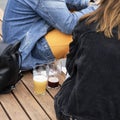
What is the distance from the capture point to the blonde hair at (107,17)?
5.24 ft

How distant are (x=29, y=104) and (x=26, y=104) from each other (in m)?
0.02

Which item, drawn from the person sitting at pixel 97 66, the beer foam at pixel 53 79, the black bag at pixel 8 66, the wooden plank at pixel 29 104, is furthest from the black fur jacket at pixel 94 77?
the beer foam at pixel 53 79

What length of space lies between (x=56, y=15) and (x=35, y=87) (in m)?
0.61

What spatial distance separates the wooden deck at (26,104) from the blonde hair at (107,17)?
39.5 inches

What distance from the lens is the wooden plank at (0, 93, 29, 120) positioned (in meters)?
2.47

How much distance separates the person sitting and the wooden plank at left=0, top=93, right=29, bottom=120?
2.21ft

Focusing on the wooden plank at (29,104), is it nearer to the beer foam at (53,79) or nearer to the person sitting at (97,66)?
the beer foam at (53,79)

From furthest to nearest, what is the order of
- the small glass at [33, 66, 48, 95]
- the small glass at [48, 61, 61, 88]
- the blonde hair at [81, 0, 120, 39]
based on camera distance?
1. the small glass at [48, 61, 61, 88]
2. the small glass at [33, 66, 48, 95]
3. the blonde hair at [81, 0, 120, 39]

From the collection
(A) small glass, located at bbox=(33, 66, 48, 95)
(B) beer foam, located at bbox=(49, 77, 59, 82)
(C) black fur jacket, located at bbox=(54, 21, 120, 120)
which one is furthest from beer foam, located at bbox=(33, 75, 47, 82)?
(C) black fur jacket, located at bbox=(54, 21, 120, 120)

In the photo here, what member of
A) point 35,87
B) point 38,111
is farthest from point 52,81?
point 38,111

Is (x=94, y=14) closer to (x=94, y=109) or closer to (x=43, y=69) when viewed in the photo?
(x=94, y=109)

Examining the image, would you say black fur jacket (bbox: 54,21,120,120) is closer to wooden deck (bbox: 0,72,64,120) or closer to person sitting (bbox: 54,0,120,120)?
person sitting (bbox: 54,0,120,120)

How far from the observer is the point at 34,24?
302cm

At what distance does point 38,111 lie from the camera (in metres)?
2.53
